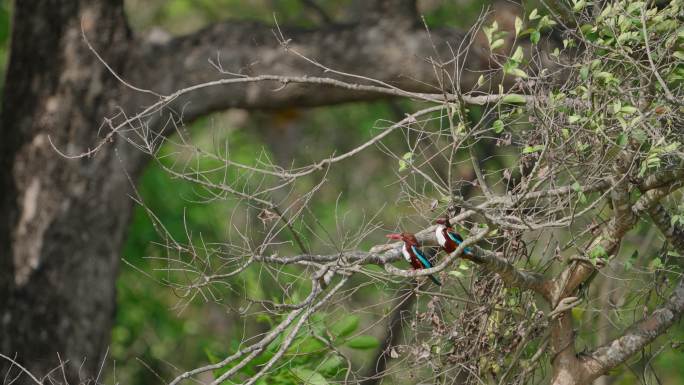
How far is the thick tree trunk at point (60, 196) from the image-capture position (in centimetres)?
793

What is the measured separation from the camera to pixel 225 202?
12.6 metres

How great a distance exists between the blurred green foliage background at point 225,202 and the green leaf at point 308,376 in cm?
125

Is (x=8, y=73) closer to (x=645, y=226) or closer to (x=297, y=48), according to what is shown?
(x=297, y=48)

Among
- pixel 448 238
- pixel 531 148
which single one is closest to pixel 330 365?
pixel 448 238

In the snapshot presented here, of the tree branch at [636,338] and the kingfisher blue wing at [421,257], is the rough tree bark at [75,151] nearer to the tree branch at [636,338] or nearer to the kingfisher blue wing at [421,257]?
the tree branch at [636,338]

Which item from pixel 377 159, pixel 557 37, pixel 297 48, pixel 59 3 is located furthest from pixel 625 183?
pixel 377 159

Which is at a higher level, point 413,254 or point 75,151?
point 413,254

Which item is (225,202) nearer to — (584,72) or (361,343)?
(361,343)

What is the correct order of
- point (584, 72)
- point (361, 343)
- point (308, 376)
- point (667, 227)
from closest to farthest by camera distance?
1. point (584, 72)
2. point (667, 227)
3. point (308, 376)
4. point (361, 343)

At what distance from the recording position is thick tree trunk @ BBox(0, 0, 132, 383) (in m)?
7.93

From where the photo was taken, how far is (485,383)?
220 inches

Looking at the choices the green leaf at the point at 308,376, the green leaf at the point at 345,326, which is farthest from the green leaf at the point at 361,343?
the green leaf at the point at 308,376

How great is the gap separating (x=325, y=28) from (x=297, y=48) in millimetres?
276

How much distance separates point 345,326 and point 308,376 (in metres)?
0.37
